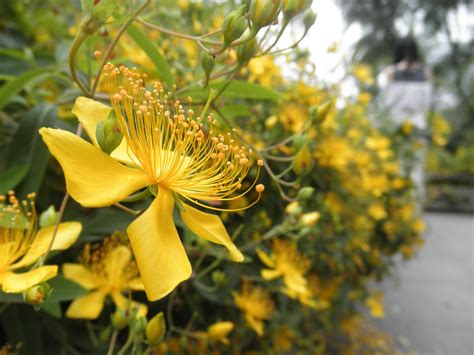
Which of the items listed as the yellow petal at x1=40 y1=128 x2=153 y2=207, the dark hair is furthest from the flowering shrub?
the dark hair

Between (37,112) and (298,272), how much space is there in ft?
2.20

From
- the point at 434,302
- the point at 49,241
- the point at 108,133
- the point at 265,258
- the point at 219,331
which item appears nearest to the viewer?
the point at 108,133

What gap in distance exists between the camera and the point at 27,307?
0.62m

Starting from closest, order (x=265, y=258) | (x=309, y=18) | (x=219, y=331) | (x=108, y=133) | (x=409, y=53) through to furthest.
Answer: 1. (x=108, y=133)
2. (x=309, y=18)
3. (x=219, y=331)
4. (x=265, y=258)
5. (x=409, y=53)

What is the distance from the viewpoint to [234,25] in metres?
0.47

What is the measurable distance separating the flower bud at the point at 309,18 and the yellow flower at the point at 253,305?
0.58 m

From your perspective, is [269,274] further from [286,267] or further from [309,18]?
[309,18]

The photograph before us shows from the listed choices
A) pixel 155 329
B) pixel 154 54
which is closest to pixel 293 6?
pixel 154 54

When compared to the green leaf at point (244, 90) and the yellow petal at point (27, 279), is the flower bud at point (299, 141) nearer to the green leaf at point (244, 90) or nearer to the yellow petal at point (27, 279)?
the green leaf at point (244, 90)

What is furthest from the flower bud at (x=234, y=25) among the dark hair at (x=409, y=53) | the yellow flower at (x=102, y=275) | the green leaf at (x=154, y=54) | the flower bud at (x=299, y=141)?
the dark hair at (x=409, y=53)

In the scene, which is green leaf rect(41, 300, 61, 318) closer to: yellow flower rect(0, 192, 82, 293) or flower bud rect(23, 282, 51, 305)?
yellow flower rect(0, 192, 82, 293)

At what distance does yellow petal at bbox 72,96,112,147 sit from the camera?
0.43 meters

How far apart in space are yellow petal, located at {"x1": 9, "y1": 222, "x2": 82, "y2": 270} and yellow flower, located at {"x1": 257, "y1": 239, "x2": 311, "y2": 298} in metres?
0.50

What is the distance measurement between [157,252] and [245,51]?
0.28 metres
